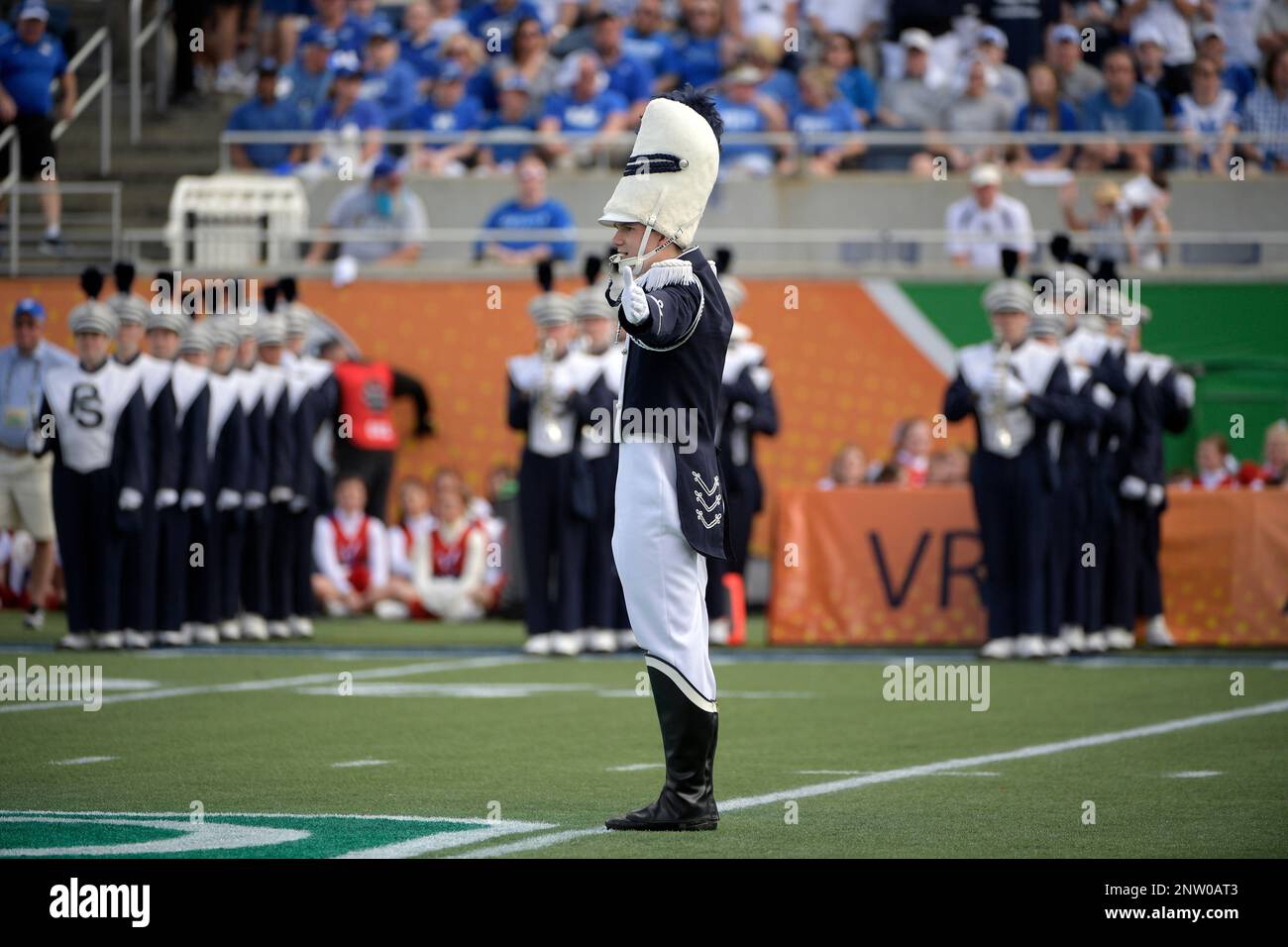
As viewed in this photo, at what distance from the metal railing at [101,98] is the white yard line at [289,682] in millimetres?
10211

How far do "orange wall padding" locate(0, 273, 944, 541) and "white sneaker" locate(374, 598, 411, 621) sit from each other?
1854 millimetres

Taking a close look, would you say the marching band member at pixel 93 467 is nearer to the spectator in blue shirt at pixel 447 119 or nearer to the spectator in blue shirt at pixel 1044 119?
the spectator in blue shirt at pixel 447 119

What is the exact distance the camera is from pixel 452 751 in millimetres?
9539

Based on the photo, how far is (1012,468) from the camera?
49.4 ft

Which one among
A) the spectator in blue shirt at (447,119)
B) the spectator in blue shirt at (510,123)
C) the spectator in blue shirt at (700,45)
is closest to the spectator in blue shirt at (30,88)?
the spectator in blue shirt at (447,119)

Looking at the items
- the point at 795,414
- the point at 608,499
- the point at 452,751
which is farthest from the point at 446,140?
the point at 452,751

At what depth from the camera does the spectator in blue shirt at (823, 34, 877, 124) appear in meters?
22.6

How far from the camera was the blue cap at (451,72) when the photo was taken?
75.3ft

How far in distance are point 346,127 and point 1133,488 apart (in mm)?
9700

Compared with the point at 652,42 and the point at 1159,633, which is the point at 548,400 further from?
the point at 652,42

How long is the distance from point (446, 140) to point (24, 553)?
551 cm

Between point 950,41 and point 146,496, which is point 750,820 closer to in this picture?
point 146,496

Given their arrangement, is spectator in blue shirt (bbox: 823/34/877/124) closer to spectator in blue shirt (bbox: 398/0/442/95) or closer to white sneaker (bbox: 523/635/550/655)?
spectator in blue shirt (bbox: 398/0/442/95)

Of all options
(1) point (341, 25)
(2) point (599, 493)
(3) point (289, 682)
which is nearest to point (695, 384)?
(3) point (289, 682)
